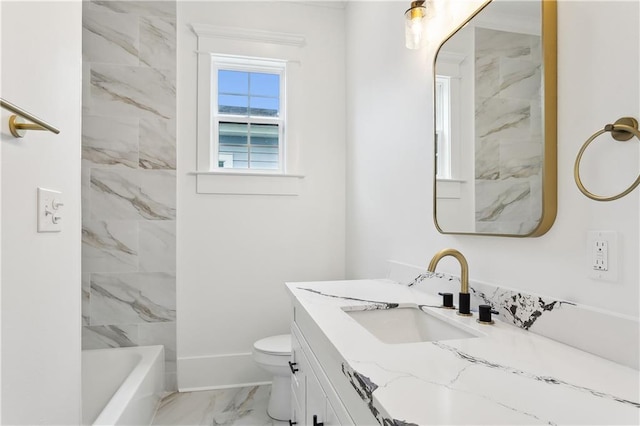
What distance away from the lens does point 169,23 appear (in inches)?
98.4

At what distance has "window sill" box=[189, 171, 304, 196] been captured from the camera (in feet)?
8.38

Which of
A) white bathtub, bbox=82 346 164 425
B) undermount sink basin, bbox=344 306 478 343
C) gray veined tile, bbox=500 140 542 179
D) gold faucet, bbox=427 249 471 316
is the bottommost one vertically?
white bathtub, bbox=82 346 164 425

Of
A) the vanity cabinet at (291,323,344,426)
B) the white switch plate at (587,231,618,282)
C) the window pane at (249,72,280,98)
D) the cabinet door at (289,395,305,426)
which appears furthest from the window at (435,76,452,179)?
the window pane at (249,72,280,98)

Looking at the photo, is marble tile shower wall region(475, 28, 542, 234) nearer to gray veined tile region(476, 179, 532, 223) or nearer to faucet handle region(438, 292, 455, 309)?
gray veined tile region(476, 179, 532, 223)

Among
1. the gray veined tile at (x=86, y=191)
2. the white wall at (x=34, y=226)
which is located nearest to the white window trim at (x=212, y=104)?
the gray veined tile at (x=86, y=191)

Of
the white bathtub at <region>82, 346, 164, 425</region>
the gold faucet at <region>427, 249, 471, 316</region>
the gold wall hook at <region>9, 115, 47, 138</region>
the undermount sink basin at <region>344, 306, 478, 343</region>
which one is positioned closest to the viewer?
the gold wall hook at <region>9, 115, 47, 138</region>

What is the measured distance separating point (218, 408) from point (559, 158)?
2.27 meters

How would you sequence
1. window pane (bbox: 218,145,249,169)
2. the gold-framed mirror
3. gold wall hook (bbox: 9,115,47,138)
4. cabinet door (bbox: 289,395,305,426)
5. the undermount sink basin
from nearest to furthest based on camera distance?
gold wall hook (bbox: 9,115,47,138) → the gold-framed mirror → the undermount sink basin → cabinet door (bbox: 289,395,305,426) → window pane (bbox: 218,145,249,169)

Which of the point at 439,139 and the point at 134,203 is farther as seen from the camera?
the point at 134,203

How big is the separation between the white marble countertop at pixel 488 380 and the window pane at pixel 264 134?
1.95m

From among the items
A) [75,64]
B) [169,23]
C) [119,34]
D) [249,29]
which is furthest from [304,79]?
[75,64]

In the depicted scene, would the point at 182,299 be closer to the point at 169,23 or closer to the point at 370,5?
the point at 169,23

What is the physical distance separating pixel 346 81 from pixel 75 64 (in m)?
1.91

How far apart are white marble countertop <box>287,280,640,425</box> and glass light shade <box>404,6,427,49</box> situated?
116 cm
